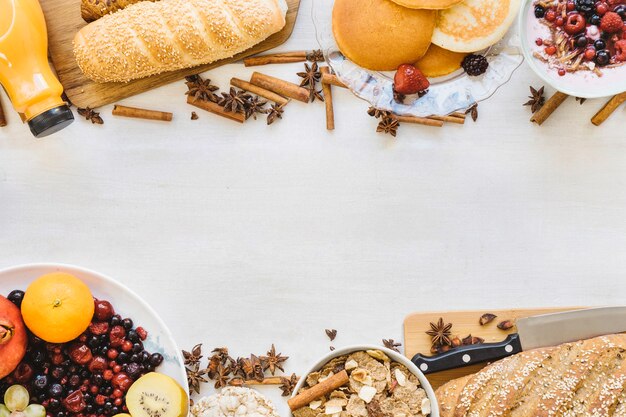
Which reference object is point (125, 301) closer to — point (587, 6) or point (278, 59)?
point (278, 59)

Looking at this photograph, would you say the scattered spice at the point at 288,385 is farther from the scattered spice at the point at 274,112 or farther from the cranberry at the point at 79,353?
the scattered spice at the point at 274,112

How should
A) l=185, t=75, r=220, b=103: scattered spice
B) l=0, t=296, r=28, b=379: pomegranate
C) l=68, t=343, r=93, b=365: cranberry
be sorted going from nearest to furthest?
1. l=0, t=296, r=28, b=379: pomegranate
2. l=68, t=343, r=93, b=365: cranberry
3. l=185, t=75, r=220, b=103: scattered spice

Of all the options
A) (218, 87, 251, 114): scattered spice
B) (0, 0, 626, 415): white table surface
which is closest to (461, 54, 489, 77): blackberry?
(0, 0, 626, 415): white table surface

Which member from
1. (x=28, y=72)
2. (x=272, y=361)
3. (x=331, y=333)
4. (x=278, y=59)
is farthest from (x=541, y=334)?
(x=28, y=72)

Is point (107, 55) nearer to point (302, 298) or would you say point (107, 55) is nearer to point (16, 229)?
point (16, 229)

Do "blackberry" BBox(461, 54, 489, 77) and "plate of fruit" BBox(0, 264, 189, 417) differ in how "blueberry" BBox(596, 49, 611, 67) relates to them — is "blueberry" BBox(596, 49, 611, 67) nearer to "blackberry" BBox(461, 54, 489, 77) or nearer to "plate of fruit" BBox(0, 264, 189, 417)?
"blackberry" BBox(461, 54, 489, 77)
